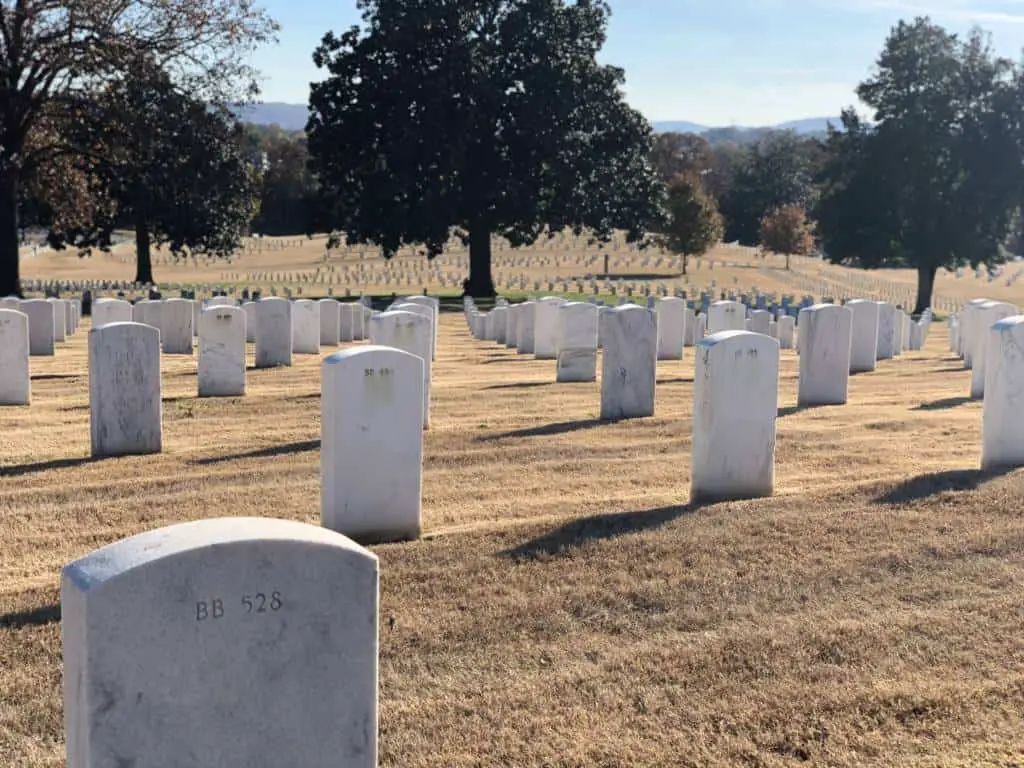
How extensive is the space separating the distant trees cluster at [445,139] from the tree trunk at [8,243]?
Result: 72 millimetres

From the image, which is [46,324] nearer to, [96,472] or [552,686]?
[96,472]

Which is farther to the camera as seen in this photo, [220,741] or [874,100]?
[874,100]

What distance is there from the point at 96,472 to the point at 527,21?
3466cm

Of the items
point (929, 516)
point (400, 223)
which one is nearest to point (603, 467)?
point (929, 516)

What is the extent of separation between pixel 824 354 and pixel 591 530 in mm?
7502

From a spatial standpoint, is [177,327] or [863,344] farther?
[177,327]

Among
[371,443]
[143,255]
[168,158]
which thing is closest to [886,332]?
[371,443]

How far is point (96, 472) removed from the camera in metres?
10.2

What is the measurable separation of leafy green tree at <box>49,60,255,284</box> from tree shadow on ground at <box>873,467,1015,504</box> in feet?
85.1

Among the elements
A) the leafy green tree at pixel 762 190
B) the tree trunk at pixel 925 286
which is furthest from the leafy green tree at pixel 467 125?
the leafy green tree at pixel 762 190

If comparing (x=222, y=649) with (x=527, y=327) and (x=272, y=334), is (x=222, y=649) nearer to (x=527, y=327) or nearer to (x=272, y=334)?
(x=272, y=334)

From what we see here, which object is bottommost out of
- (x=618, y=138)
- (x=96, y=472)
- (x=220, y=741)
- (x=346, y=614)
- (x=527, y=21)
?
(x=96, y=472)

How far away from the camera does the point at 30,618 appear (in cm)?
615

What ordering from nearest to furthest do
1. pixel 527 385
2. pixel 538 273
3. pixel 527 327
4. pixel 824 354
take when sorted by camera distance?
1. pixel 824 354
2. pixel 527 385
3. pixel 527 327
4. pixel 538 273
